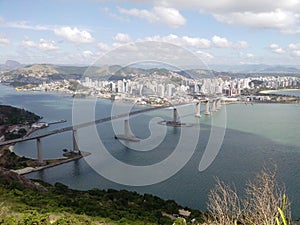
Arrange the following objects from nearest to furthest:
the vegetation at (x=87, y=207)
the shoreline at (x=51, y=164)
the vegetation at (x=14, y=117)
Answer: the vegetation at (x=87, y=207) < the shoreline at (x=51, y=164) < the vegetation at (x=14, y=117)

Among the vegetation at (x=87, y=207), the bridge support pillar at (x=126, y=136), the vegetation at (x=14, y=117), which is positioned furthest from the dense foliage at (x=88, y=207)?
the vegetation at (x=14, y=117)

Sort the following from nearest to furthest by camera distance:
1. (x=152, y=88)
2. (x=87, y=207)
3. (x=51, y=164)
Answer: (x=87, y=207)
(x=51, y=164)
(x=152, y=88)

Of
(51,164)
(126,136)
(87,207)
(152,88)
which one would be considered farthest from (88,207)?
(152,88)

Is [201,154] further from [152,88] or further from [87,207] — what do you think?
[152,88]

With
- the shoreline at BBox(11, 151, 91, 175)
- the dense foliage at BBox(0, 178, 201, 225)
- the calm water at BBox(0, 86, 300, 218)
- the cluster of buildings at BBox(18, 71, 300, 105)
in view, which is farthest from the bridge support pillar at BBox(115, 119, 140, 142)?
the cluster of buildings at BBox(18, 71, 300, 105)

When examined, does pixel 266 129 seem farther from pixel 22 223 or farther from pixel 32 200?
pixel 22 223

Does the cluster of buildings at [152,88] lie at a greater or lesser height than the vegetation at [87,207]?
greater

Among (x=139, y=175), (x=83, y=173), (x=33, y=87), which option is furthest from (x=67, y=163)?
(x=33, y=87)

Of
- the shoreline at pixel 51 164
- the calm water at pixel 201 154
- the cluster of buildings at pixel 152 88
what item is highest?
the cluster of buildings at pixel 152 88

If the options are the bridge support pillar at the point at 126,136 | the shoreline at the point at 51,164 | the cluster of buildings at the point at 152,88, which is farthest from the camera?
the cluster of buildings at the point at 152,88

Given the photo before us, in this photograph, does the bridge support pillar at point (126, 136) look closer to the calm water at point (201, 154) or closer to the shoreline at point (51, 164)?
the calm water at point (201, 154)

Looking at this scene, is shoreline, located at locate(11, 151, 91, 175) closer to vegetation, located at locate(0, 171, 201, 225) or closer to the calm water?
the calm water
